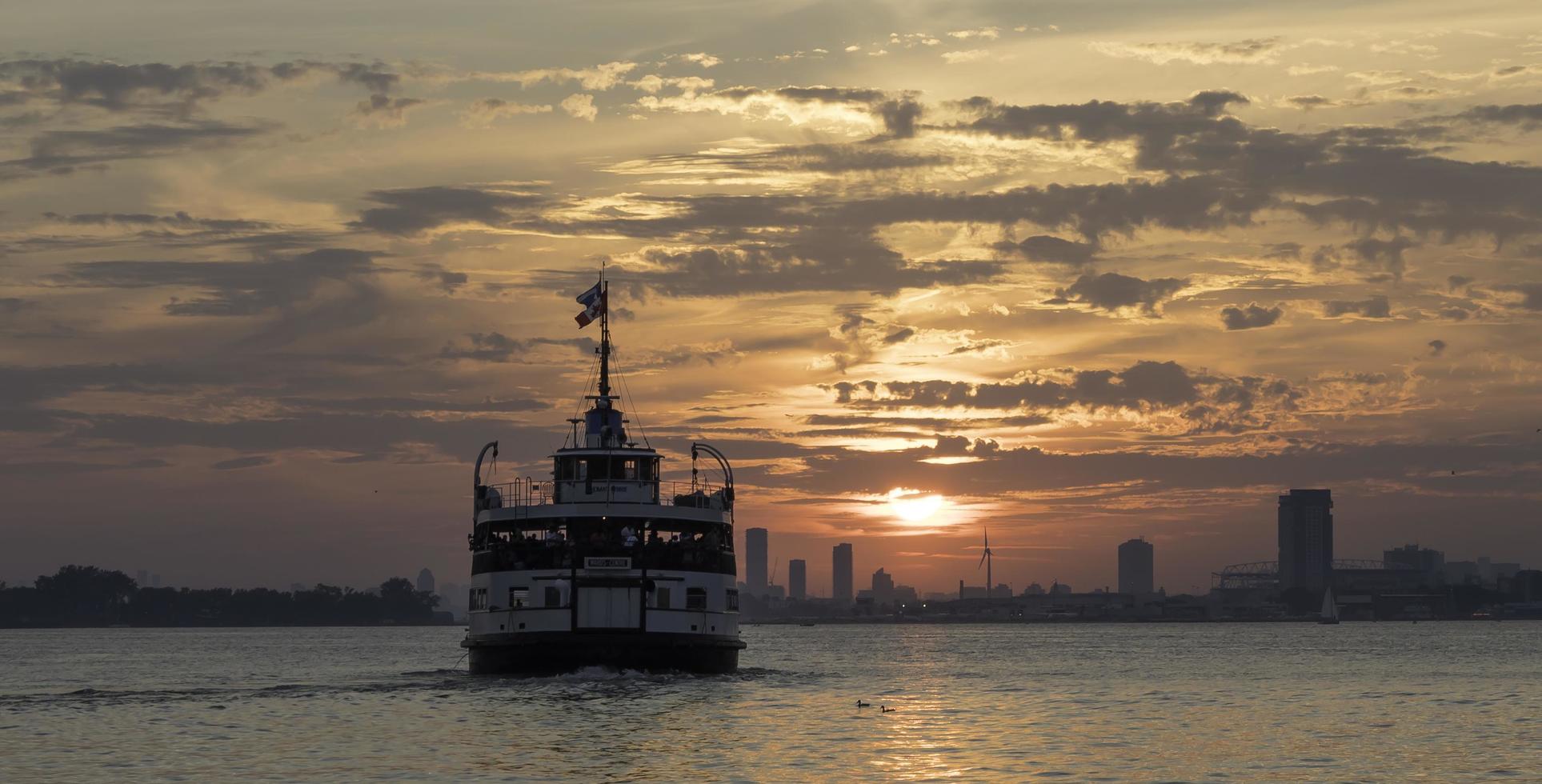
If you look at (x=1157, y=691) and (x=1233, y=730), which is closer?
(x=1233, y=730)

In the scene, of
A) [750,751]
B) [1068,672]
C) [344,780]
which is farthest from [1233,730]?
[1068,672]

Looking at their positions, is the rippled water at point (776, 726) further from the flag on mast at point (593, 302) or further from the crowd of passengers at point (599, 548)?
the flag on mast at point (593, 302)

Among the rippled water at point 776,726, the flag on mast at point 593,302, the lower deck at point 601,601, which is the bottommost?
the rippled water at point 776,726

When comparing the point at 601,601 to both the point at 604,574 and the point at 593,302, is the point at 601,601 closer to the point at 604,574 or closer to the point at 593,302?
the point at 604,574

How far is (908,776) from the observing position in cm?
4703

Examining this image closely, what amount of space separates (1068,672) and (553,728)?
58.6 m

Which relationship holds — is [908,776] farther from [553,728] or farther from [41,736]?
[41,736]

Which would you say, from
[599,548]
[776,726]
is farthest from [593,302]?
[776,726]

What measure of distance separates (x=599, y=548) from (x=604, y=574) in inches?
76.5

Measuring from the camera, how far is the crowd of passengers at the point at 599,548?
72812 mm

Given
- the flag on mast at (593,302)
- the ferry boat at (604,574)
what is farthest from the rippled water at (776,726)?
the flag on mast at (593,302)

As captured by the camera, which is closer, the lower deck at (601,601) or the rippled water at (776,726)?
the rippled water at (776,726)

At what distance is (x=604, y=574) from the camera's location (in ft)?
234

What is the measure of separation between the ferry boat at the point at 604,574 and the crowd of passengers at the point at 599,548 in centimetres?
7
